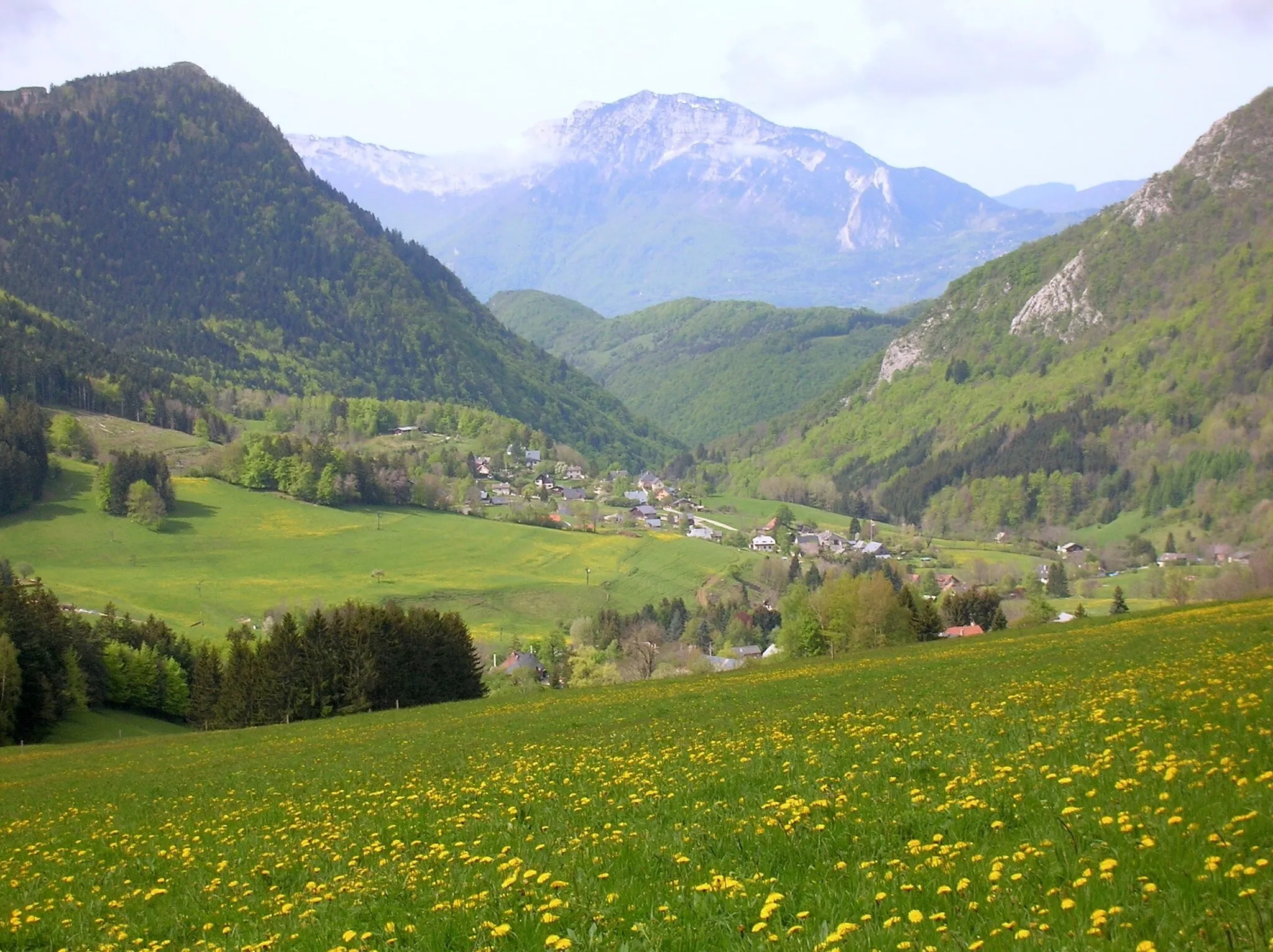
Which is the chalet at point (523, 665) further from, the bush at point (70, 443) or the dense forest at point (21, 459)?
the bush at point (70, 443)

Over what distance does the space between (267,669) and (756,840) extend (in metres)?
68.4

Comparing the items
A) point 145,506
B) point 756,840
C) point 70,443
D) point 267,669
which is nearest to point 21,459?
point 145,506

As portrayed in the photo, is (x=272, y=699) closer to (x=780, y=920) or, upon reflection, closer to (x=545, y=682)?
(x=545, y=682)

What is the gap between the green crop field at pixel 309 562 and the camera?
14675 centimetres

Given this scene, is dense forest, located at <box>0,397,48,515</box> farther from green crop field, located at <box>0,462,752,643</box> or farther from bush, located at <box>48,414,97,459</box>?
bush, located at <box>48,414,97,459</box>

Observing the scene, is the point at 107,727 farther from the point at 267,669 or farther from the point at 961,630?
the point at 961,630

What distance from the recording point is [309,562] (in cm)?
16825

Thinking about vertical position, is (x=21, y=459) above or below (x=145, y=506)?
above

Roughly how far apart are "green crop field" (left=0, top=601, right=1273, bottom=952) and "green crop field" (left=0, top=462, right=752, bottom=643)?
386ft

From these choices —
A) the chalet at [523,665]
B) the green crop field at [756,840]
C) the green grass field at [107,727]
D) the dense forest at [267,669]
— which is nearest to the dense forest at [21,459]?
the chalet at [523,665]

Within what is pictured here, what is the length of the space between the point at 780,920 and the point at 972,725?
11022mm

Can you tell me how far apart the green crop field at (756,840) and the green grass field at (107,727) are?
50.2 meters

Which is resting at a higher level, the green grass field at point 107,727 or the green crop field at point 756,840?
the green crop field at point 756,840

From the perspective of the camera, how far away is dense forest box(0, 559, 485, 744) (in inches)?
2815
